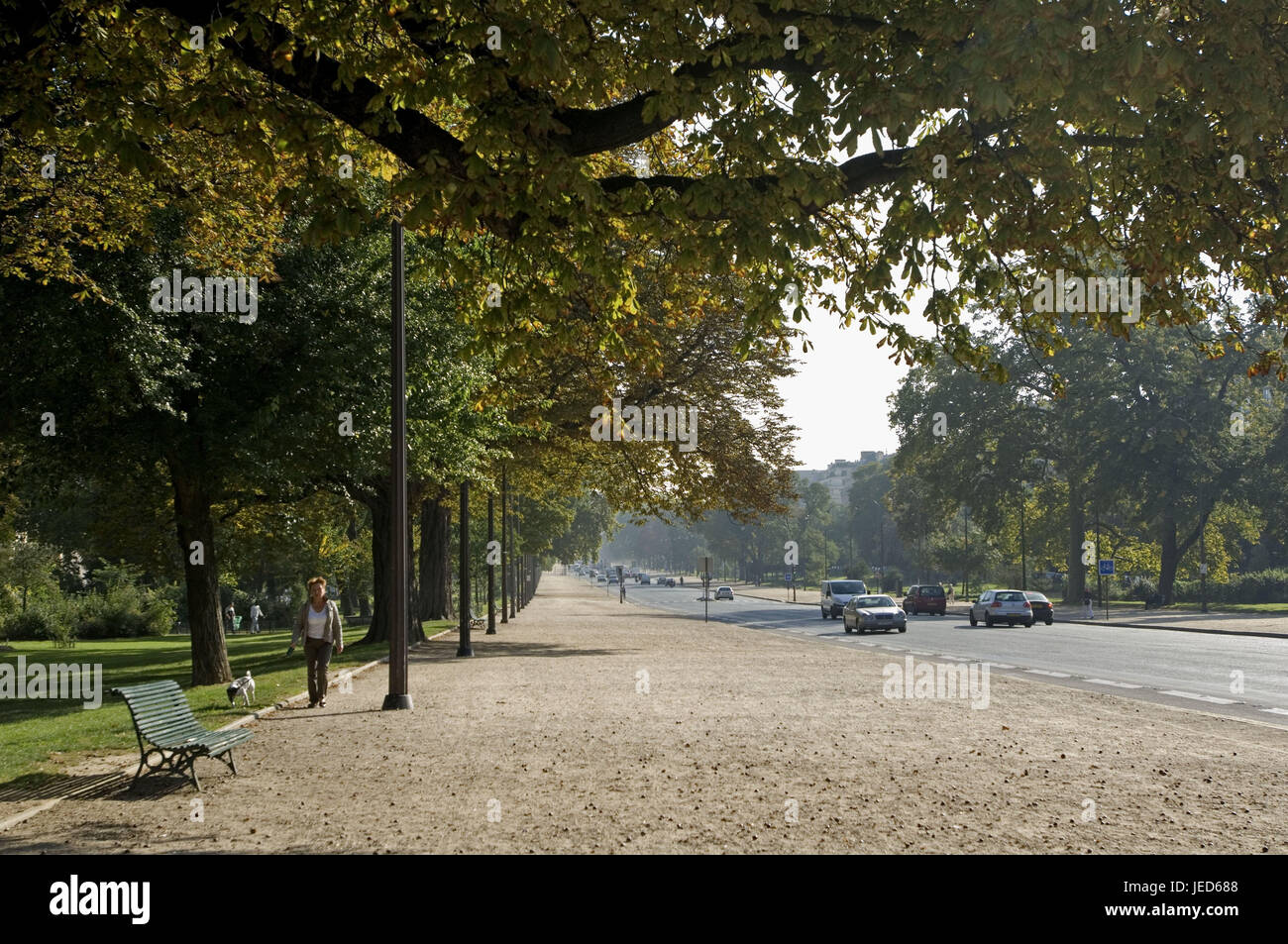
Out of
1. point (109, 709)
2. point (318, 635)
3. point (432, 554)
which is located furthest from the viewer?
point (432, 554)

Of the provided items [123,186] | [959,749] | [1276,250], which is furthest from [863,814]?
[123,186]

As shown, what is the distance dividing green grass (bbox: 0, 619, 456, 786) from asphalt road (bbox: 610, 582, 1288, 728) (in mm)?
13473

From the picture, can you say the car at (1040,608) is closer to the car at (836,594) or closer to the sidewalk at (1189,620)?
the sidewalk at (1189,620)

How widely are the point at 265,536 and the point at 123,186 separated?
16792mm

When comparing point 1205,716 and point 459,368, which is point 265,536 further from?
point 1205,716

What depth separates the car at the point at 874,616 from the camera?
40.1m

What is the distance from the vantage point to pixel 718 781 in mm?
10055

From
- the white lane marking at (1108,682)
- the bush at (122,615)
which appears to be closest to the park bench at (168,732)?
the white lane marking at (1108,682)

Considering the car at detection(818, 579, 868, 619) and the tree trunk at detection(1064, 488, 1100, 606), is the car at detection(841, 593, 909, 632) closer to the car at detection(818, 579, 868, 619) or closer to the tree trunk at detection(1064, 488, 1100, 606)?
the car at detection(818, 579, 868, 619)

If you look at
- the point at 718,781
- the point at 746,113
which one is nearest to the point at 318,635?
the point at 718,781

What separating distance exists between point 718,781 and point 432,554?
2924 centimetres

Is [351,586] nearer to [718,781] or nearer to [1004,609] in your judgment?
[1004,609]

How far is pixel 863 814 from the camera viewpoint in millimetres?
8570

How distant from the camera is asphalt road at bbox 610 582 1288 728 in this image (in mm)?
18406
